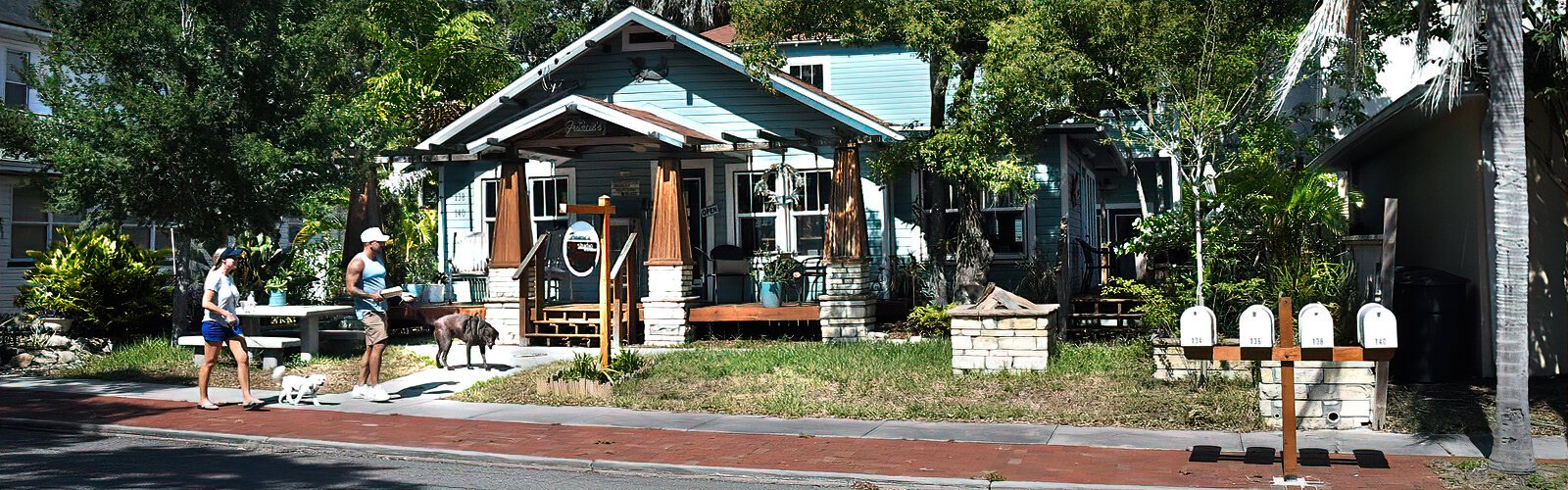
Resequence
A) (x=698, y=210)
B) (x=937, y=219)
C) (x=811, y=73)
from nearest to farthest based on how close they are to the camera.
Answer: (x=937, y=219) → (x=698, y=210) → (x=811, y=73)

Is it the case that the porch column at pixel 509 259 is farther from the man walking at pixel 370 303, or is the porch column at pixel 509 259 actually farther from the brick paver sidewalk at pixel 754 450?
the brick paver sidewalk at pixel 754 450

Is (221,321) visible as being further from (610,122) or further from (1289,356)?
(1289,356)

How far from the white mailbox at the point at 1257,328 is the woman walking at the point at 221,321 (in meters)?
9.07

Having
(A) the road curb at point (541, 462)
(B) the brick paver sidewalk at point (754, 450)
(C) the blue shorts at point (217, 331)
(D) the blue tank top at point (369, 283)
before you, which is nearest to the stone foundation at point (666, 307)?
(D) the blue tank top at point (369, 283)

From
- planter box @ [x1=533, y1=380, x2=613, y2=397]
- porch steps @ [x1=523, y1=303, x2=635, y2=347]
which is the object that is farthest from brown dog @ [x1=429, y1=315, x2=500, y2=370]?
porch steps @ [x1=523, y1=303, x2=635, y2=347]

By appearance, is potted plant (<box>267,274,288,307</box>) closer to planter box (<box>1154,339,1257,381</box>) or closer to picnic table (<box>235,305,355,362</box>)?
picnic table (<box>235,305,355,362</box>)

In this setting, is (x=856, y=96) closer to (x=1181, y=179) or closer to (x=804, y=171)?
(x=804, y=171)

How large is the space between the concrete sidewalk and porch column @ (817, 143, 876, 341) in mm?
5809

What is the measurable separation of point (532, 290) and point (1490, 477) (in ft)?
45.3

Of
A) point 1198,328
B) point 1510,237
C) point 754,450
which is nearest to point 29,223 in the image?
point 754,450

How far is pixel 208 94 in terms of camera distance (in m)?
16.0

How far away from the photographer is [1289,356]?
8.62 meters

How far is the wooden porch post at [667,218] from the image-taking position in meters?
18.2

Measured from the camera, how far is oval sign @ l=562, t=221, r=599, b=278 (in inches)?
734
